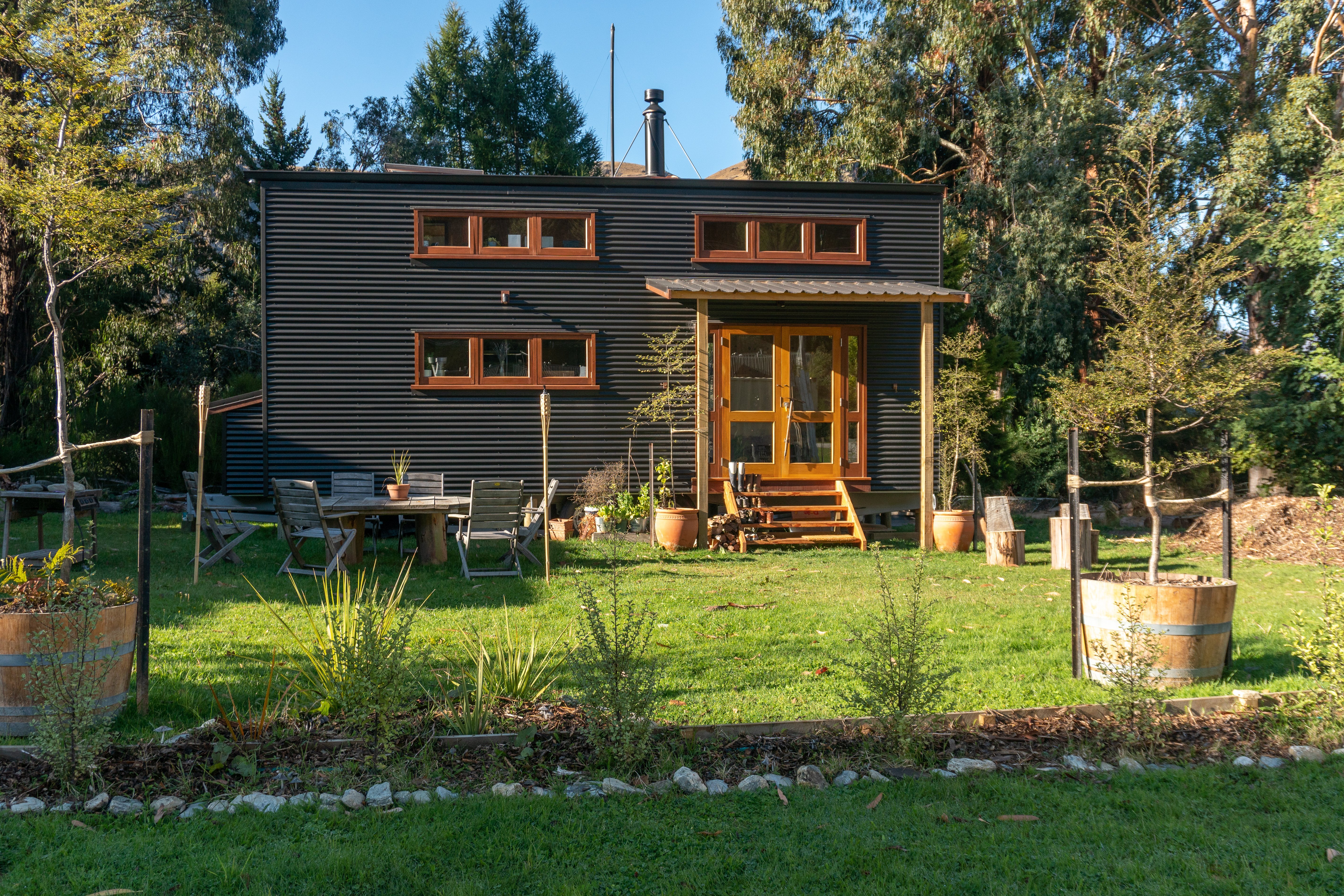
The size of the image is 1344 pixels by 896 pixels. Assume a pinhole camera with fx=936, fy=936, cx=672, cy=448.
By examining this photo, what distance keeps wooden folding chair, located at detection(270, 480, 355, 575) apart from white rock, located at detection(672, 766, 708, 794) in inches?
213

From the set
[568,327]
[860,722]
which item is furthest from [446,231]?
[860,722]

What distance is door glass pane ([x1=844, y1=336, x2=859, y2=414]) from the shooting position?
13453 millimetres

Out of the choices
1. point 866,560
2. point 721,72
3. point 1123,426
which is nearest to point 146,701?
point 866,560

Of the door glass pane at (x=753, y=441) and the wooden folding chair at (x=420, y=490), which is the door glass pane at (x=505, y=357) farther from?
the door glass pane at (x=753, y=441)

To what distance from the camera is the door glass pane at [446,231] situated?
516 inches

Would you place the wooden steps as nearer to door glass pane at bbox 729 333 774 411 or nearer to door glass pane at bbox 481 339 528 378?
door glass pane at bbox 729 333 774 411

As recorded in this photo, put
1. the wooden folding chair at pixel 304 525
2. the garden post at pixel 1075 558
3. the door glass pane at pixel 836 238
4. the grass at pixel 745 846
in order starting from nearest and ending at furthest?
the grass at pixel 745 846, the garden post at pixel 1075 558, the wooden folding chair at pixel 304 525, the door glass pane at pixel 836 238

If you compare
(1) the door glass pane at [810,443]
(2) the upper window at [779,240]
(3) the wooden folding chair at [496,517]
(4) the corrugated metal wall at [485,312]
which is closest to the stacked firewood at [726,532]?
(4) the corrugated metal wall at [485,312]

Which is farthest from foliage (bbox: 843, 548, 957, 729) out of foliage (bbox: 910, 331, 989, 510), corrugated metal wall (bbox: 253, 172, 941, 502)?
foliage (bbox: 910, 331, 989, 510)

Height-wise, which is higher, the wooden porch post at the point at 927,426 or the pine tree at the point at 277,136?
the pine tree at the point at 277,136

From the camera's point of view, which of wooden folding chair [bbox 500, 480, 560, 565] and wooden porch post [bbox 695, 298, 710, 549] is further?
→ wooden porch post [bbox 695, 298, 710, 549]

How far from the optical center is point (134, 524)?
13047 millimetres

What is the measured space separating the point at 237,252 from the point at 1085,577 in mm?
21512

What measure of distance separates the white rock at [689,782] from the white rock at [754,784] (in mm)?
131
